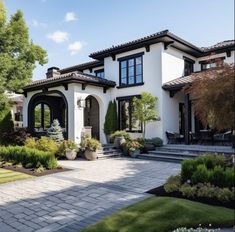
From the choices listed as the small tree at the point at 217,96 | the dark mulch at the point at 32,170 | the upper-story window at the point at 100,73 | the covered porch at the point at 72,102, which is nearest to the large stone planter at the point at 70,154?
the covered porch at the point at 72,102

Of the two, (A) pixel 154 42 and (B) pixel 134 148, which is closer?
(B) pixel 134 148

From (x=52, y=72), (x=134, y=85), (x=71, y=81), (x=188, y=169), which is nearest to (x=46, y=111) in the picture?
(x=52, y=72)

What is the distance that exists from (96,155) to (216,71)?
9877mm

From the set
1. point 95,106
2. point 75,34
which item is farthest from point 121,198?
point 95,106

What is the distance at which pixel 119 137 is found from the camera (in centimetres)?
1572

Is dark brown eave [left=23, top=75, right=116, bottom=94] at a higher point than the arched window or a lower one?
higher

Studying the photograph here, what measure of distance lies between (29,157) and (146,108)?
22.9 feet

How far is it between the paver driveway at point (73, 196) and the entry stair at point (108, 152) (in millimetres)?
2898

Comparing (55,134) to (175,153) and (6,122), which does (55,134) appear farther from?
(175,153)

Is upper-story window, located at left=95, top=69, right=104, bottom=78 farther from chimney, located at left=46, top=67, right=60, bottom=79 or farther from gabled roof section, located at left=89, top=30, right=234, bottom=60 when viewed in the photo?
chimney, located at left=46, top=67, right=60, bottom=79

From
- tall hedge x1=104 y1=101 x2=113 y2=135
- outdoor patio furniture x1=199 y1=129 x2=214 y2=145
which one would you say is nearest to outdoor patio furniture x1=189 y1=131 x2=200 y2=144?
outdoor patio furniture x1=199 y1=129 x2=214 y2=145

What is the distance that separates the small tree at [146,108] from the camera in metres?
15.2

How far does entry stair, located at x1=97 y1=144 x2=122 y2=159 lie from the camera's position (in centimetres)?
1434

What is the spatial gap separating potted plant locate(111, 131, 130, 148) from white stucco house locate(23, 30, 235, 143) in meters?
1.11
